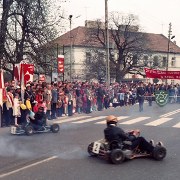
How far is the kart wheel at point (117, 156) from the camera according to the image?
8.40 m

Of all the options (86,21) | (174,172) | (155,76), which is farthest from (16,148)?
(86,21)

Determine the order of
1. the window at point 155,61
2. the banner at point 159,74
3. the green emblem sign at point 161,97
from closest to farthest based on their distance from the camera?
the banner at point 159,74
the green emblem sign at point 161,97
the window at point 155,61

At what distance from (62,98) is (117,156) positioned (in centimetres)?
1151

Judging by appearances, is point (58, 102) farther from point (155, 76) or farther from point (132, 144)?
point (132, 144)

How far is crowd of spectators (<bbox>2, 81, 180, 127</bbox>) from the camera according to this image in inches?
628

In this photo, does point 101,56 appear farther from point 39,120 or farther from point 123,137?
point 123,137

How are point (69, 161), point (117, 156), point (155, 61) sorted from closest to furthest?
1. point (117, 156)
2. point (69, 161)
3. point (155, 61)

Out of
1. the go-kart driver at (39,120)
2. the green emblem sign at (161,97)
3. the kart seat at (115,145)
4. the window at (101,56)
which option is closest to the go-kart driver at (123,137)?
the kart seat at (115,145)

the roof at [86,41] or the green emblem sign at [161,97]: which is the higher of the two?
the roof at [86,41]

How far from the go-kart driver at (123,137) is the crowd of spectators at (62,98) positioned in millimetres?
6651

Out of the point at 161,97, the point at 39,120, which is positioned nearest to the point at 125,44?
the point at 161,97

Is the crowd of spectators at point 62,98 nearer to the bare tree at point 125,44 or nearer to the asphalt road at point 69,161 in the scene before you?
the asphalt road at point 69,161

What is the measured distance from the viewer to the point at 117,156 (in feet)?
27.8

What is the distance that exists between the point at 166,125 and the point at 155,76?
23.1 ft
